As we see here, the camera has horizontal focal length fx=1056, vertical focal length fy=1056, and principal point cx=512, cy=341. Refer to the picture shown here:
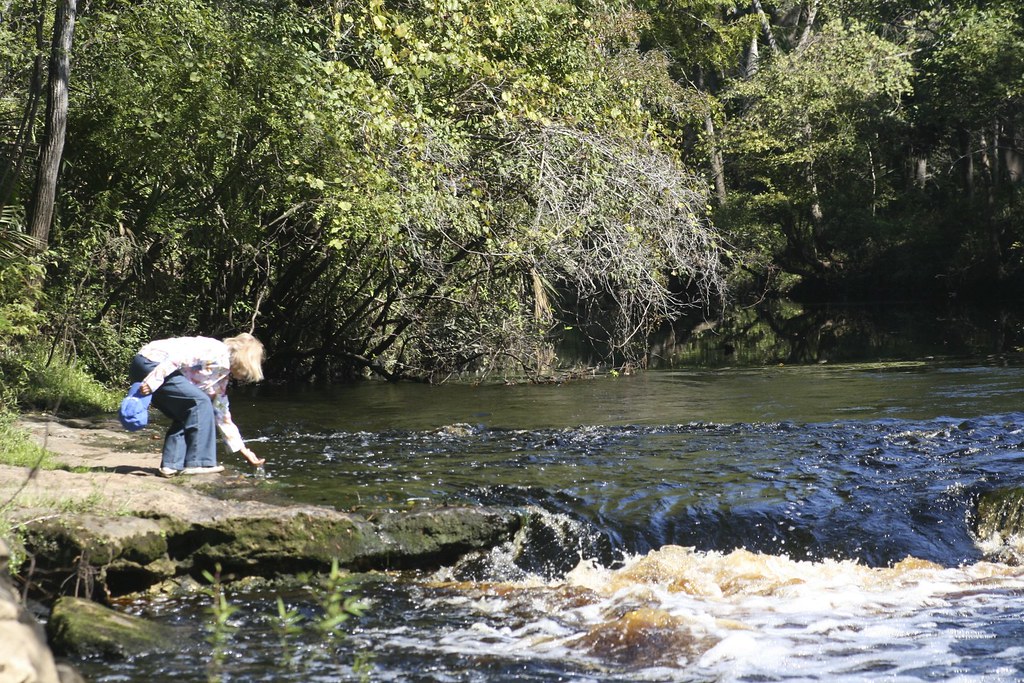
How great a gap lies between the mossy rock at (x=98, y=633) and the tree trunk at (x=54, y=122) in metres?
6.90

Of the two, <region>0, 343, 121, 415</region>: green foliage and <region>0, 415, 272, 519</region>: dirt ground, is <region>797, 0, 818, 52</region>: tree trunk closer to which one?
<region>0, 343, 121, 415</region>: green foliage

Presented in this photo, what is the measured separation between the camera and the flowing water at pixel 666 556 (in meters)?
5.53

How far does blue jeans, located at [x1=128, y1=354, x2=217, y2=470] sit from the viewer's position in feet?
26.4

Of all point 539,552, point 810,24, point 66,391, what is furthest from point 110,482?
point 810,24

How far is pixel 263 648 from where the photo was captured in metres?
5.61

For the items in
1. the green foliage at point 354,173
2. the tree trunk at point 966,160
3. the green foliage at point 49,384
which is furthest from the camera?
the tree trunk at point 966,160

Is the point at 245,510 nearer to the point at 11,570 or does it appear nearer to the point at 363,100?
Result: the point at 11,570

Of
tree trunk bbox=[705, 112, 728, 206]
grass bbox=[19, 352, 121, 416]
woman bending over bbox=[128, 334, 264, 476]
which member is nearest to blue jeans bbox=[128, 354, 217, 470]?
woman bending over bbox=[128, 334, 264, 476]

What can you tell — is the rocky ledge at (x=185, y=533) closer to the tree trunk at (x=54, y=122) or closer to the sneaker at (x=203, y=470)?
the sneaker at (x=203, y=470)

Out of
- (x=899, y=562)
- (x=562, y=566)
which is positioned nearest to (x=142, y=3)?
(x=562, y=566)

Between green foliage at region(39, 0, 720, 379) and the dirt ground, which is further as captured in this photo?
green foliage at region(39, 0, 720, 379)

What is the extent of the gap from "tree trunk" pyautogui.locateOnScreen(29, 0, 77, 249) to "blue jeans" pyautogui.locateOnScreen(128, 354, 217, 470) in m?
4.23

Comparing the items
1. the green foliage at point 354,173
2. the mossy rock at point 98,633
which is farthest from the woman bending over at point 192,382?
the green foliage at point 354,173

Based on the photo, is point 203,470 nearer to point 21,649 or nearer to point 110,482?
point 110,482
